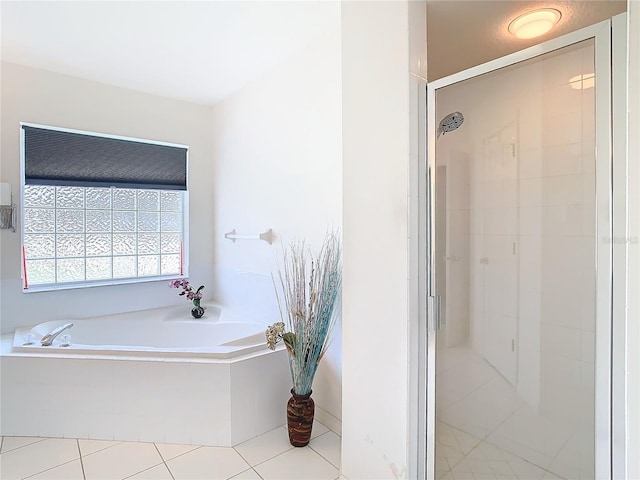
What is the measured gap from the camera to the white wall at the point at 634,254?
83cm

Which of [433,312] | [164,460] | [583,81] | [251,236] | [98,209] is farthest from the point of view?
[98,209]

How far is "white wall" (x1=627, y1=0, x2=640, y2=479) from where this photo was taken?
2.73 ft

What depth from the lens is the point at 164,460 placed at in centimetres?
195

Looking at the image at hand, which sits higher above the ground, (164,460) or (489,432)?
(489,432)

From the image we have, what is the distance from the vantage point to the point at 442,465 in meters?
1.67

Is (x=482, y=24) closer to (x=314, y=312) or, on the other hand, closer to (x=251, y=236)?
(x=314, y=312)

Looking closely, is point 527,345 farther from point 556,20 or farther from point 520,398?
point 556,20

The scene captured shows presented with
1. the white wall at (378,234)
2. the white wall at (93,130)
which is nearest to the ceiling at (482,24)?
the white wall at (378,234)

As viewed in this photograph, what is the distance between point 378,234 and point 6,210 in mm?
2848

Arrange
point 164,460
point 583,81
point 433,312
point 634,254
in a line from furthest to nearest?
point 164,460 → point 433,312 → point 583,81 → point 634,254

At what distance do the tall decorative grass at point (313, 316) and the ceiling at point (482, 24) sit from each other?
3.88 ft

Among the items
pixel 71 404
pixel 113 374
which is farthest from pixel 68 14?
pixel 71 404

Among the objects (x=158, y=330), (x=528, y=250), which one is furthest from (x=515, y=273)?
(x=158, y=330)

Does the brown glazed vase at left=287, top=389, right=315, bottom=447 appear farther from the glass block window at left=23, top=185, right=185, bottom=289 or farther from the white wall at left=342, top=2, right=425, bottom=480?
the glass block window at left=23, top=185, right=185, bottom=289
